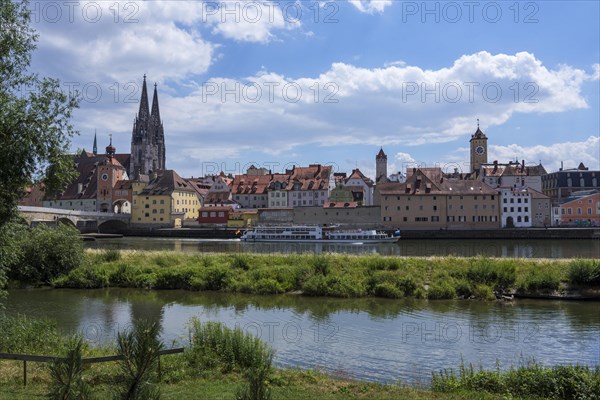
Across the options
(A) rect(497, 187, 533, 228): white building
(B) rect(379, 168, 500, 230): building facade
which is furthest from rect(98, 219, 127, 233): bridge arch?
(A) rect(497, 187, 533, 228): white building

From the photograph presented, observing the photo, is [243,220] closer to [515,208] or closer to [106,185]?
[106,185]

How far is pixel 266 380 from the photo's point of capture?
1037 cm

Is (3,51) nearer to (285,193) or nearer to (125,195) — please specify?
(285,193)

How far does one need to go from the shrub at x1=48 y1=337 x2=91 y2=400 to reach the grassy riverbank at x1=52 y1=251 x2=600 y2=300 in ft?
65.4

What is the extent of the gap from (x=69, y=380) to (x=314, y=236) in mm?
66338

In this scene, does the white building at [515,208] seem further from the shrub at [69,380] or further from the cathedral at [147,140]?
the cathedral at [147,140]

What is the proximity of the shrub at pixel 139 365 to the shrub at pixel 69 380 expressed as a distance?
46 cm

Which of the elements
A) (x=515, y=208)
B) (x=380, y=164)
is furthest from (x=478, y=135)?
(x=515, y=208)

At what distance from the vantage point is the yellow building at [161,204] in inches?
3834

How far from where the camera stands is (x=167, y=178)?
3994 inches

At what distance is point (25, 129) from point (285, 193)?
94.0m

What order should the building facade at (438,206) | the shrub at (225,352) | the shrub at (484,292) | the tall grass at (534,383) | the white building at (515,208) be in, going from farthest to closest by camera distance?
the white building at (515,208)
the building facade at (438,206)
the shrub at (484,292)
the shrub at (225,352)
the tall grass at (534,383)

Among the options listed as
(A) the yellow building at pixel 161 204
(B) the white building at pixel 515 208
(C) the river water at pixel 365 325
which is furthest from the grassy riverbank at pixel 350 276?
(A) the yellow building at pixel 161 204

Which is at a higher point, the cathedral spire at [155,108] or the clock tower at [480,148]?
the cathedral spire at [155,108]
